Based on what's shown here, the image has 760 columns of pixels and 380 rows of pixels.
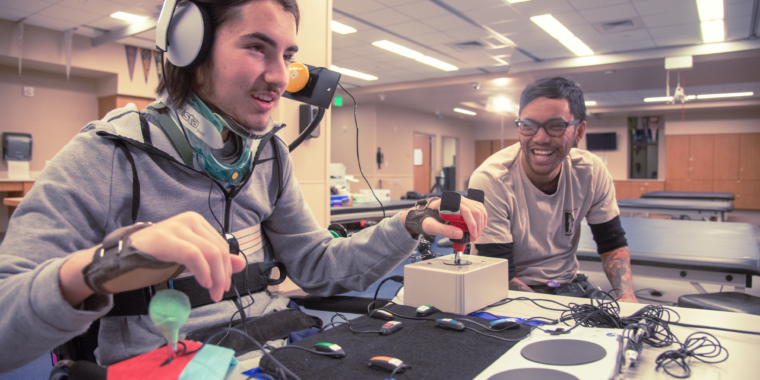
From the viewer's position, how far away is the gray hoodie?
22.0 inches

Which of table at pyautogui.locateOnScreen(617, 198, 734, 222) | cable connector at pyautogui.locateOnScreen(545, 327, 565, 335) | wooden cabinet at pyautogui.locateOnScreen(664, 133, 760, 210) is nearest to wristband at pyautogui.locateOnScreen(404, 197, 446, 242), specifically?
cable connector at pyautogui.locateOnScreen(545, 327, 565, 335)

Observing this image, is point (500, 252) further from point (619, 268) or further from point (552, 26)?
point (552, 26)

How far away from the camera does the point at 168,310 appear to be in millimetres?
515

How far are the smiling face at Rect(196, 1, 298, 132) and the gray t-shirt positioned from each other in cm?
89

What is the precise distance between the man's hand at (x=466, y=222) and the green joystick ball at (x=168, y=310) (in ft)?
1.83

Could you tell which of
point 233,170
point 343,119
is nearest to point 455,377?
point 233,170

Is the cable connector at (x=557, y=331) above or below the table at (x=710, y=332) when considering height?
above

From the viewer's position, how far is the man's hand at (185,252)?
49 centimetres

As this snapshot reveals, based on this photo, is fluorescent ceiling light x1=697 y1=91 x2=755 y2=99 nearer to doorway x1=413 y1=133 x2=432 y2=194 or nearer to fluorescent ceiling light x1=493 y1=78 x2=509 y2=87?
fluorescent ceiling light x1=493 y1=78 x2=509 y2=87

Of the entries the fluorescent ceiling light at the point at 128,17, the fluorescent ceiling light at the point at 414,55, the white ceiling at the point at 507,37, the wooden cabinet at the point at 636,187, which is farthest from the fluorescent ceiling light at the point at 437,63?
the wooden cabinet at the point at 636,187

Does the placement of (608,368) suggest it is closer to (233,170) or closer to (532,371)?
(532,371)

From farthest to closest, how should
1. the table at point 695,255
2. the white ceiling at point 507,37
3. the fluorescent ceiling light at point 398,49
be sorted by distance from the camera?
the fluorescent ceiling light at point 398,49 → the white ceiling at point 507,37 → the table at point 695,255

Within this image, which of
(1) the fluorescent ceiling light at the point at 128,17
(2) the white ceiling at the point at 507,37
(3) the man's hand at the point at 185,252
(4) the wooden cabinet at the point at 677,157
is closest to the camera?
(3) the man's hand at the point at 185,252

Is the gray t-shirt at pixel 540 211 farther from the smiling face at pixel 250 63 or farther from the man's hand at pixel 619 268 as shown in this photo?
the smiling face at pixel 250 63
